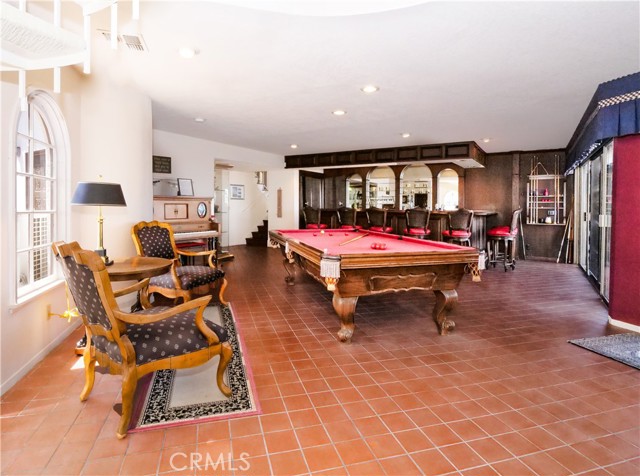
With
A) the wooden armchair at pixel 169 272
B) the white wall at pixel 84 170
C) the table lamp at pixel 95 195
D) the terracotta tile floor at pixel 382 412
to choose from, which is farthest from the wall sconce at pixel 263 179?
the table lamp at pixel 95 195

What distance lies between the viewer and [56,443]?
6.57 ft

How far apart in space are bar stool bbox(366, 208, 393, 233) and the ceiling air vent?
625 cm

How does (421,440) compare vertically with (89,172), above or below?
below

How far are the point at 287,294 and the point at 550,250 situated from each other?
24.2 ft

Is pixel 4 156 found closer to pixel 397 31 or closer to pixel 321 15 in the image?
pixel 321 15

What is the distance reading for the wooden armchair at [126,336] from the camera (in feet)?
6.68

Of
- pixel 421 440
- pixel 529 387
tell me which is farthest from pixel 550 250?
pixel 421 440

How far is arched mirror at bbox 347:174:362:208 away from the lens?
37.5 feet

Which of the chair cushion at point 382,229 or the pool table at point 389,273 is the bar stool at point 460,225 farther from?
the pool table at point 389,273

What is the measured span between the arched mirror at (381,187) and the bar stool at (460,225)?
4001 mm

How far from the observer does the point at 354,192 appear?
38.0 ft

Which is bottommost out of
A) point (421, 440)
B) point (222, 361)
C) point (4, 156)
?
point (421, 440)

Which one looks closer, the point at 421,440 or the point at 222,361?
the point at 421,440

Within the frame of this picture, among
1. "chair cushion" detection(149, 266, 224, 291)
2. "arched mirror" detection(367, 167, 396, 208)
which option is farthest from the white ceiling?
"arched mirror" detection(367, 167, 396, 208)
